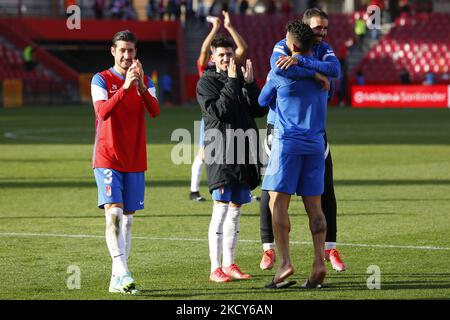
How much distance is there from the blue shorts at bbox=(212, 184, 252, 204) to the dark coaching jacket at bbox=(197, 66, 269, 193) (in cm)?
6

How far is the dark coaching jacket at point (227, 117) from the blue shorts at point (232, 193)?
0.06 metres

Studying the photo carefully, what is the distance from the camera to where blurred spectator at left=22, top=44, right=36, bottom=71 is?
53.6 m

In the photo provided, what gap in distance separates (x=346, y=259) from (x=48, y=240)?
3.62 m

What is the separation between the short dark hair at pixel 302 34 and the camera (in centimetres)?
997

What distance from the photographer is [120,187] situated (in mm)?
10102

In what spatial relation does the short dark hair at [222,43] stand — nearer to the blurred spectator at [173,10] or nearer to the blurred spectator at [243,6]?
the blurred spectator at [173,10]

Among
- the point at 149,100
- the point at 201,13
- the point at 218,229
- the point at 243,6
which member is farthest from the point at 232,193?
the point at 243,6

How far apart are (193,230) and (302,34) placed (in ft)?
16.0

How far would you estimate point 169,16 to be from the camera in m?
60.8

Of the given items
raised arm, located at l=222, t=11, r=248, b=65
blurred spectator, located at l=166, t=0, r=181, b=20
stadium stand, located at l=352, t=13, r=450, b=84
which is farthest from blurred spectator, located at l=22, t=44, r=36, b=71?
raised arm, located at l=222, t=11, r=248, b=65

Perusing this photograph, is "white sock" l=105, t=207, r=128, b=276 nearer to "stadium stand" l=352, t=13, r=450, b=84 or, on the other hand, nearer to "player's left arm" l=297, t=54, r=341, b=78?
"player's left arm" l=297, t=54, r=341, b=78

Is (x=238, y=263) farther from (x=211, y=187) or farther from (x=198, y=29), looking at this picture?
(x=198, y=29)

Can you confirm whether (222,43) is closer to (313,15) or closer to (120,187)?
(313,15)

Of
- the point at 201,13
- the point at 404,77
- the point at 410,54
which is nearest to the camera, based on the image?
the point at 404,77
